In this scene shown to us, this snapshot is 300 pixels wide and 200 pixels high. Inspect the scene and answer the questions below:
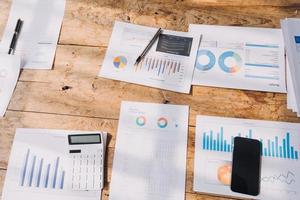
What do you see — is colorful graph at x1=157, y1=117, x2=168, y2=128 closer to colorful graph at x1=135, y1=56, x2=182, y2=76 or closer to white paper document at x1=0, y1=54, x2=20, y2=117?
colorful graph at x1=135, y1=56, x2=182, y2=76

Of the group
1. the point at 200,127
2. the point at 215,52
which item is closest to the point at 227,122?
the point at 200,127

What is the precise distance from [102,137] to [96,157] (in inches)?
2.3

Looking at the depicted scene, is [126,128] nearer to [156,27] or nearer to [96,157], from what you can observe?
[96,157]

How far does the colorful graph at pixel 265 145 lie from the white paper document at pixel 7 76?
60 centimetres

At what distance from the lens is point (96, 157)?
0.90m

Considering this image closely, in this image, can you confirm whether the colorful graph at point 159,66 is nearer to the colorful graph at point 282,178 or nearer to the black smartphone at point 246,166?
the black smartphone at point 246,166

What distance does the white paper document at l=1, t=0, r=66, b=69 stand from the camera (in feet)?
3.42

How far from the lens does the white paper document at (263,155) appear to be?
837mm

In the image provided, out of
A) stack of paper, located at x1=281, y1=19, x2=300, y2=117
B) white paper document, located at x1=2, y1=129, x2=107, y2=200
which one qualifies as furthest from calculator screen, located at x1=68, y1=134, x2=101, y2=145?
stack of paper, located at x1=281, y1=19, x2=300, y2=117

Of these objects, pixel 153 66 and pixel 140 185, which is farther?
pixel 153 66

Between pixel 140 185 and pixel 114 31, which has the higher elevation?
pixel 114 31

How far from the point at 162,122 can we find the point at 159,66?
18 cm

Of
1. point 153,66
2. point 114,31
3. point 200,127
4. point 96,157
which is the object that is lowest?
point 96,157

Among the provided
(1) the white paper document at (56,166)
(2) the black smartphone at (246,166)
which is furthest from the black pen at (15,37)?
(2) the black smartphone at (246,166)
